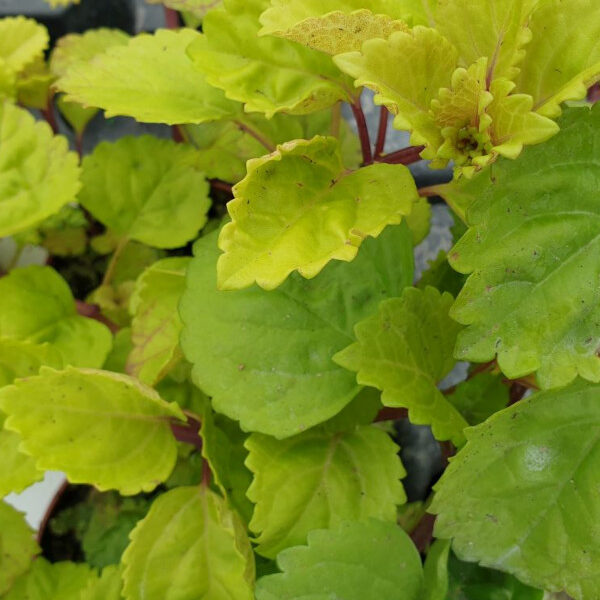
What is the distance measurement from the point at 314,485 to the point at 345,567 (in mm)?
90

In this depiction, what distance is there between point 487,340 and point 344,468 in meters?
0.25

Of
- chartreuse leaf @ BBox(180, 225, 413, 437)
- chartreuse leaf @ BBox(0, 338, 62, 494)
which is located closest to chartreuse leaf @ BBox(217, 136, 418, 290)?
chartreuse leaf @ BBox(180, 225, 413, 437)

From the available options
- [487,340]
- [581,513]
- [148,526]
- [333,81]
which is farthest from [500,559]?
[333,81]

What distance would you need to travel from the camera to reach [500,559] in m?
0.61

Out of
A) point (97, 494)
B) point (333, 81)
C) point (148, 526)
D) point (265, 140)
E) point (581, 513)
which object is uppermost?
point (333, 81)

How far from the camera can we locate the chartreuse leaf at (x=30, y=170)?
2.80 feet

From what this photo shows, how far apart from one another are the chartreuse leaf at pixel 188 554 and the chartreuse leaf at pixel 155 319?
15 cm

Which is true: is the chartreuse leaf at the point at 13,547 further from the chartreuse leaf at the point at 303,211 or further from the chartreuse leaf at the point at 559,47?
the chartreuse leaf at the point at 559,47

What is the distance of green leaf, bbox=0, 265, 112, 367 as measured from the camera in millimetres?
867

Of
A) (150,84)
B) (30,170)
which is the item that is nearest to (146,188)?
(30,170)

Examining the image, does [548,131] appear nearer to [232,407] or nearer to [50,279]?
[232,407]

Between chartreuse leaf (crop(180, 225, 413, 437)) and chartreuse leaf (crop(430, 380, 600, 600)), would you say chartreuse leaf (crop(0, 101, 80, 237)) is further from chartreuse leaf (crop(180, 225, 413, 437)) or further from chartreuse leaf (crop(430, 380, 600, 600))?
chartreuse leaf (crop(430, 380, 600, 600))

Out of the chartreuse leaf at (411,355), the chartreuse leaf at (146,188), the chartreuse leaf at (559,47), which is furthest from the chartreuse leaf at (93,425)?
the chartreuse leaf at (559,47)

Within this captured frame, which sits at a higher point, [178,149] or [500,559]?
[178,149]
